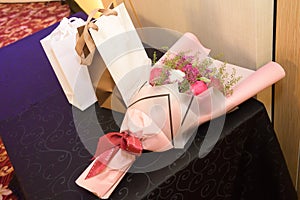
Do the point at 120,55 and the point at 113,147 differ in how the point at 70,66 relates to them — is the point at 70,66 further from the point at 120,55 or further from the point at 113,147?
the point at 113,147

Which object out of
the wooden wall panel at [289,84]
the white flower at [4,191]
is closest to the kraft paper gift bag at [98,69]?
the wooden wall panel at [289,84]

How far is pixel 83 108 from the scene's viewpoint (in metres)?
1.14

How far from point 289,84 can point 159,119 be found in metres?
0.47

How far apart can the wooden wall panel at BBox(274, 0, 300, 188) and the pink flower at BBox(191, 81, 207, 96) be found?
0.31m

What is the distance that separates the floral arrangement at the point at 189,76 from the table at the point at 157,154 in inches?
4.0

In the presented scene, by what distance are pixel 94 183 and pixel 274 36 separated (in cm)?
65

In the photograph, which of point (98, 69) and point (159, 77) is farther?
point (98, 69)

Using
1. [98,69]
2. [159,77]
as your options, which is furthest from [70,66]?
[159,77]

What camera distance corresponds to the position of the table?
0.89 m

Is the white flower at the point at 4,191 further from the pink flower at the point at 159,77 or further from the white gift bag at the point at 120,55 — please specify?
the pink flower at the point at 159,77

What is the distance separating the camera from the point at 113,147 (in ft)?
2.94

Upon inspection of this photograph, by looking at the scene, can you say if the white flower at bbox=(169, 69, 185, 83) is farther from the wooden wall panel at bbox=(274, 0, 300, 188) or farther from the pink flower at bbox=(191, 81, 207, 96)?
the wooden wall panel at bbox=(274, 0, 300, 188)

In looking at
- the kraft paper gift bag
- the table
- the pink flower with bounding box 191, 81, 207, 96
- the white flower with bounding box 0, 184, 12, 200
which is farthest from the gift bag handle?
the white flower with bounding box 0, 184, 12, 200

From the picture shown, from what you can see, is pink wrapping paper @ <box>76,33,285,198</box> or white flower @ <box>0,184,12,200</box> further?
white flower @ <box>0,184,12,200</box>
